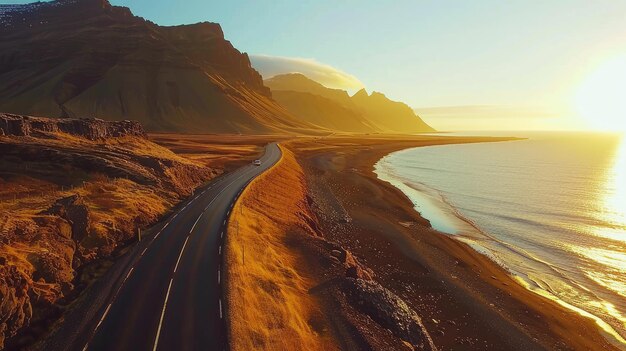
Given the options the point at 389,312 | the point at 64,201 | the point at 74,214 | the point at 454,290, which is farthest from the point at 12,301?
the point at 454,290

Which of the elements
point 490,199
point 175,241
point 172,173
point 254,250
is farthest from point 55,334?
point 490,199

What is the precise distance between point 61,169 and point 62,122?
15.3m

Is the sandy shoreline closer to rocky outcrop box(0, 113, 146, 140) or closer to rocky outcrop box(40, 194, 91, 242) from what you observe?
rocky outcrop box(40, 194, 91, 242)

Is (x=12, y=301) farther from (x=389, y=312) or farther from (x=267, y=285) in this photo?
(x=389, y=312)

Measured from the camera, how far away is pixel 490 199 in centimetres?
7444

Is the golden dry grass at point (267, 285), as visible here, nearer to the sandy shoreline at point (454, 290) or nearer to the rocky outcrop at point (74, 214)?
the sandy shoreline at point (454, 290)

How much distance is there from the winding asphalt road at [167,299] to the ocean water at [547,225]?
2867 cm

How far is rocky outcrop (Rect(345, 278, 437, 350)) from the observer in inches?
953

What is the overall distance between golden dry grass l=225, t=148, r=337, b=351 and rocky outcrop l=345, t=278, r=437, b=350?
3.17 meters

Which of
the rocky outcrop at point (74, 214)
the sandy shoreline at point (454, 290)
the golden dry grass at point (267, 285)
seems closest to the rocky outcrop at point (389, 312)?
the sandy shoreline at point (454, 290)

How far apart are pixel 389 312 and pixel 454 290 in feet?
32.1

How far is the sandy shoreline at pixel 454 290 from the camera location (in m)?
26.8

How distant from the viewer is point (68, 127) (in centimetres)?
5484

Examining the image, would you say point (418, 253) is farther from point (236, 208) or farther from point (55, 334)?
point (55, 334)
